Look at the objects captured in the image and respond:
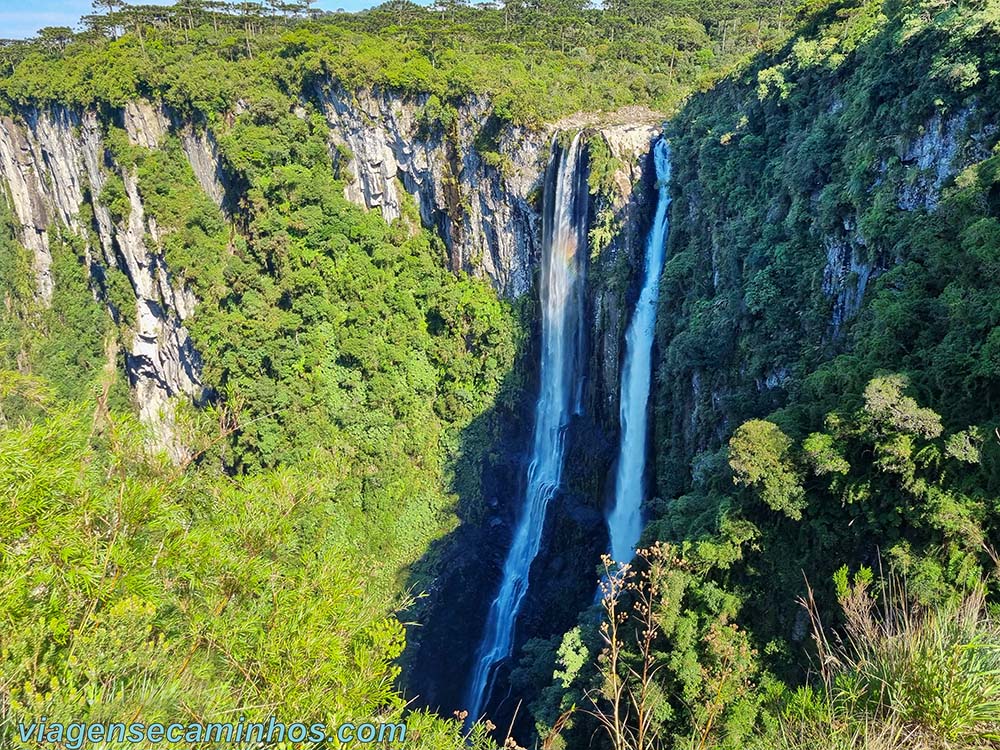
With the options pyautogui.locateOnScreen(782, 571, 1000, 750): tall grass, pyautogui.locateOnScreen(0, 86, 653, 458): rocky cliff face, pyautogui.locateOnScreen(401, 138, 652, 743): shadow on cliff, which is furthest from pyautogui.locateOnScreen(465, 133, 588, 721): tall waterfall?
pyautogui.locateOnScreen(782, 571, 1000, 750): tall grass

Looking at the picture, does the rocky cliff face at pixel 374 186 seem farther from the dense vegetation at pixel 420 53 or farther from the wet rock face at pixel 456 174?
the dense vegetation at pixel 420 53

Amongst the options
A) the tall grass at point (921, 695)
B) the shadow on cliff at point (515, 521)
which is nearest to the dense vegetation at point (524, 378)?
the tall grass at point (921, 695)

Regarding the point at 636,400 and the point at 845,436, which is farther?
the point at 636,400

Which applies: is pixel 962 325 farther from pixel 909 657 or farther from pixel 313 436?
pixel 313 436

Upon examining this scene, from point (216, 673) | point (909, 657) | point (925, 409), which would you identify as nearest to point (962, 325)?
point (925, 409)

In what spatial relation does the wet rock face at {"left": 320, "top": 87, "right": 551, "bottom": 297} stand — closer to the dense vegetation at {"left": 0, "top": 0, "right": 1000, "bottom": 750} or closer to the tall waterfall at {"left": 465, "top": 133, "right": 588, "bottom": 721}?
the dense vegetation at {"left": 0, "top": 0, "right": 1000, "bottom": 750}

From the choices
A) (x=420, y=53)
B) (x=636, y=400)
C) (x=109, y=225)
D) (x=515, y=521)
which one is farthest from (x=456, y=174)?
(x=109, y=225)

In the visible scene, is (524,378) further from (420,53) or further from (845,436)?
(845,436)

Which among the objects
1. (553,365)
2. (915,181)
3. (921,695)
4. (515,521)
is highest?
(915,181)
